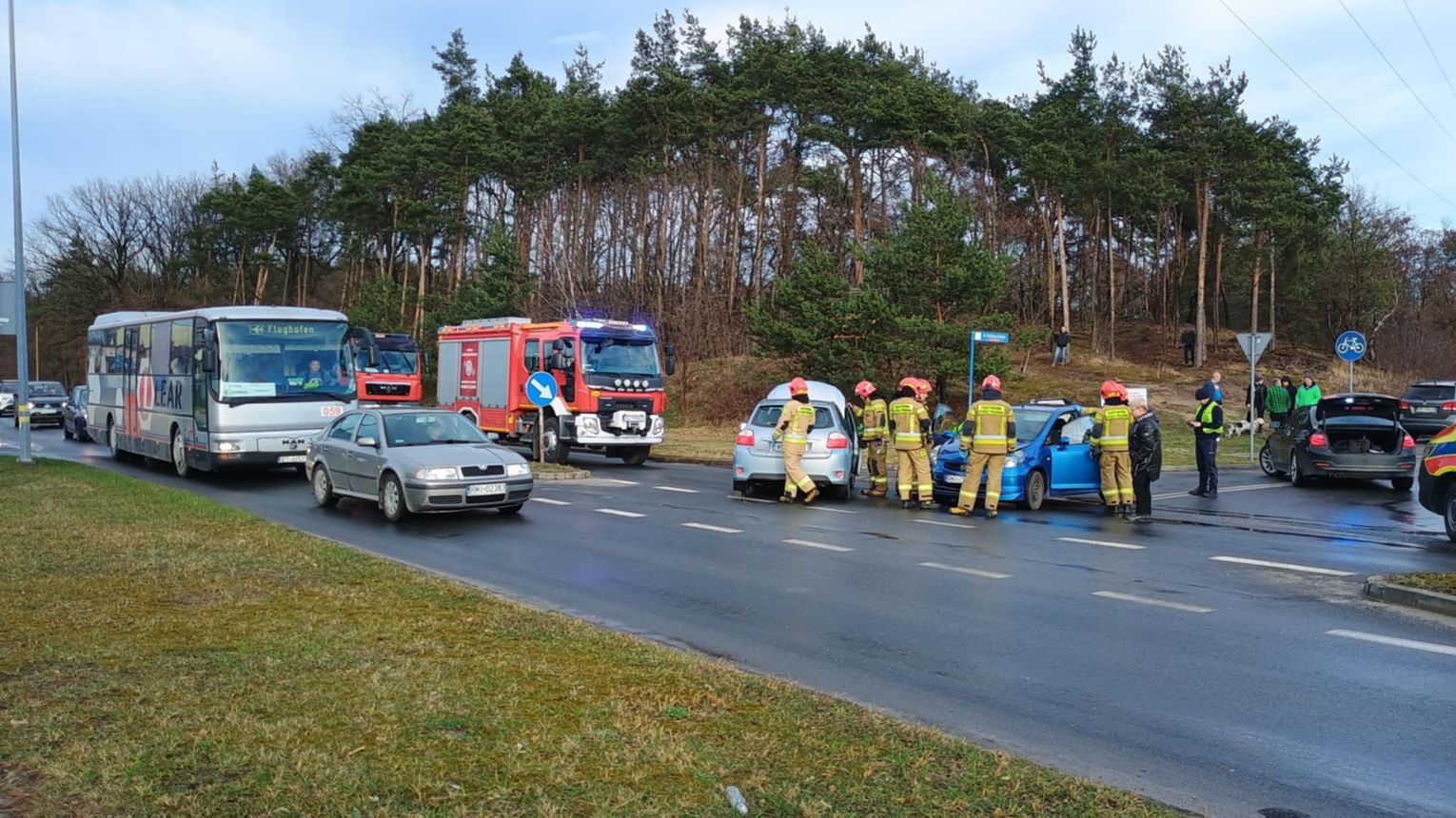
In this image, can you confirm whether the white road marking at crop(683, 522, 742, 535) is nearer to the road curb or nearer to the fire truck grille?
the road curb

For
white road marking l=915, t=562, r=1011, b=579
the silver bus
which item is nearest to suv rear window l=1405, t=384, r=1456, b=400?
white road marking l=915, t=562, r=1011, b=579

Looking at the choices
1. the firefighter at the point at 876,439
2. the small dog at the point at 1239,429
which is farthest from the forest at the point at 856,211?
the firefighter at the point at 876,439

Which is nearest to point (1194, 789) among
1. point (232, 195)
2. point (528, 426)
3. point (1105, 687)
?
point (1105, 687)

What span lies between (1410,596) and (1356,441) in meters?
11.9

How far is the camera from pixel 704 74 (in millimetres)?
46094

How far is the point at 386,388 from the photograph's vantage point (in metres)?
34.5

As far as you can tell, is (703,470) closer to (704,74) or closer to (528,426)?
(528,426)

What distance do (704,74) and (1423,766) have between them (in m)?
43.8

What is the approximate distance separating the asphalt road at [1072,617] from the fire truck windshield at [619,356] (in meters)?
7.29

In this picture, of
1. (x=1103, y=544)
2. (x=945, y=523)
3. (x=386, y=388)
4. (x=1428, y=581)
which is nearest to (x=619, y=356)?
(x=945, y=523)

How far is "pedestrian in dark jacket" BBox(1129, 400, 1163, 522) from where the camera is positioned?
15320mm

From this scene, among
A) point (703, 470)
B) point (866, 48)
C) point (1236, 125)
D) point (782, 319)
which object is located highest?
point (866, 48)

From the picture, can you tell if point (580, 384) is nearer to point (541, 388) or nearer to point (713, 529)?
point (541, 388)

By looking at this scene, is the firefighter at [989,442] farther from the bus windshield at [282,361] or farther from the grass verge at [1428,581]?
the bus windshield at [282,361]
